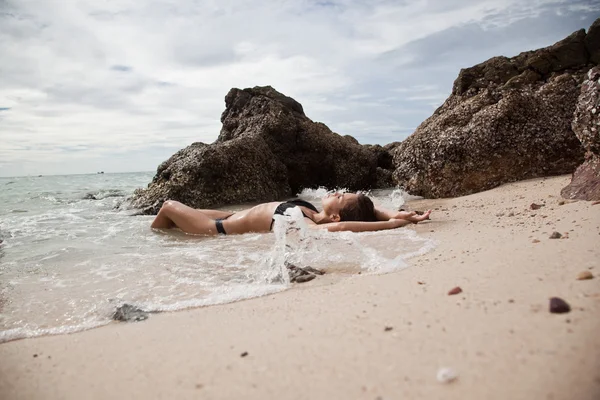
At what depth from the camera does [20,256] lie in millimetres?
4480

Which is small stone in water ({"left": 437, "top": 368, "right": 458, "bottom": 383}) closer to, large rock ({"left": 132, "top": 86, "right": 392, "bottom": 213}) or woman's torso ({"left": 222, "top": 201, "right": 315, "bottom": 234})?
woman's torso ({"left": 222, "top": 201, "right": 315, "bottom": 234})

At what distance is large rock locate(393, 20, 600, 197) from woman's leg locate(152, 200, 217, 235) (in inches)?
145

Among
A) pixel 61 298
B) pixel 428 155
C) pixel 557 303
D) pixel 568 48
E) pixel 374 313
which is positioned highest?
pixel 568 48

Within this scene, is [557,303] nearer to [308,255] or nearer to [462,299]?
[462,299]

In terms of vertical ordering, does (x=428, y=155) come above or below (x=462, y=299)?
above

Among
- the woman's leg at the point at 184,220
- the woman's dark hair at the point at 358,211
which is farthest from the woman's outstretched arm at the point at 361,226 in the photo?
the woman's leg at the point at 184,220

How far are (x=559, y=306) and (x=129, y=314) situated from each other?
2.32 metres

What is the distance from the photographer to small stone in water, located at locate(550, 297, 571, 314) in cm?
139

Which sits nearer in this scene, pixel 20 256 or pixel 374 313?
pixel 374 313

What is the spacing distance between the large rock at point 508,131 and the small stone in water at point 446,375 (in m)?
5.45

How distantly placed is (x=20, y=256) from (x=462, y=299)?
194 inches

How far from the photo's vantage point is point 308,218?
4977 millimetres

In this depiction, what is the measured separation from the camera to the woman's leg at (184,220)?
5.49 meters

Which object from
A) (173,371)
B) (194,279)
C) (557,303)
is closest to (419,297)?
(557,303)
